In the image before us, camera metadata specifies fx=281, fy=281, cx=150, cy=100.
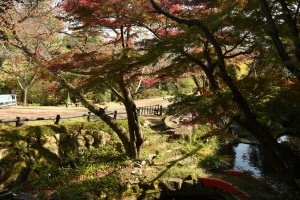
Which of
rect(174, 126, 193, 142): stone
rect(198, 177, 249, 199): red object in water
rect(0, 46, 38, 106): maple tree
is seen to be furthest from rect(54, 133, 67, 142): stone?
rect(0, 46, 38, 106): maple tree

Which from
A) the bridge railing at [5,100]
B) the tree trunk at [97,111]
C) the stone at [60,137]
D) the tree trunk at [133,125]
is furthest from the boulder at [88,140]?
the bridge railing at [5,100]

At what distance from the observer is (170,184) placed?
33.6 ft

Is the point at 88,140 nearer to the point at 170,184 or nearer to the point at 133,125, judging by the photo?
the point at 133,125

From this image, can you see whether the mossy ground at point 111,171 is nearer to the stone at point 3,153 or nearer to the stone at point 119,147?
the stone at point 119,147

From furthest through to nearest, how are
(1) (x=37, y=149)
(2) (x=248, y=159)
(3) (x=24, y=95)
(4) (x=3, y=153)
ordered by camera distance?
(3) (x=24, y=95) → (2) (x=248, y=159) → (1) (x=37, y=149) → (4) (x=3, y=153)

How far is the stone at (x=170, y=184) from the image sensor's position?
10148mm

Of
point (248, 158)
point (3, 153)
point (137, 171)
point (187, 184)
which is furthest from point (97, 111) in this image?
point (248, 158)

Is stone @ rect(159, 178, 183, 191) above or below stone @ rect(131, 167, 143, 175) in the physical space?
below

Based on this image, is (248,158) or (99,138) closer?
(99,138)

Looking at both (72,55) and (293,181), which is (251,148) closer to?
(293,181)

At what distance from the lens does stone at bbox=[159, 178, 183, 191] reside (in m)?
10.1

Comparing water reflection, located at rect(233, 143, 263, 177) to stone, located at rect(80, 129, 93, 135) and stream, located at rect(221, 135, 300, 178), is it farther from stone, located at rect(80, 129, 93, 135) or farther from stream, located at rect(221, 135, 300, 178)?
stone, located at rect(80, 129, 93, 135)

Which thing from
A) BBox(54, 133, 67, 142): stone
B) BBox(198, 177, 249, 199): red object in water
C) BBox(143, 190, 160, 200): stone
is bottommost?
BBox(143, 190, 160, 200): stone

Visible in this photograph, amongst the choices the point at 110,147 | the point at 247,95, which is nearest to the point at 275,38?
the point at 247,95
